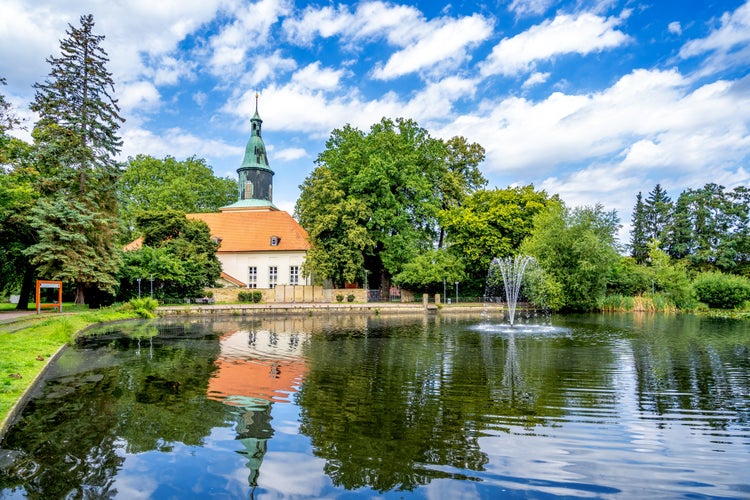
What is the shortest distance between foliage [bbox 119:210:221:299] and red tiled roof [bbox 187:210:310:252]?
302 inches

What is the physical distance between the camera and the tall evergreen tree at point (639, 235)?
6769cm

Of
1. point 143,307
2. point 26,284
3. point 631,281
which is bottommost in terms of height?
point 143,307

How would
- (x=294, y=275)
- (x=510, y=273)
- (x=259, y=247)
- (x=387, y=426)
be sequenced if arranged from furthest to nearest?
(x=259, y=247) < (x=294, y=275) < (x=510, y=273) < (x=387, y=426)

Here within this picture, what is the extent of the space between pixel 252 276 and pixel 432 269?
20225 mm

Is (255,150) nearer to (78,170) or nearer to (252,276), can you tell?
(252,276)

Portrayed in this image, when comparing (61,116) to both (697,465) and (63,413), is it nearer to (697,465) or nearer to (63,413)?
(63,413)

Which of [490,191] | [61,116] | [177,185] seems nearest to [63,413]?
[61,116]

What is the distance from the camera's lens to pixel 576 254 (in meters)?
36.2

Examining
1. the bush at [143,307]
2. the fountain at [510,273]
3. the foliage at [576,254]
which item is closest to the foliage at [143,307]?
the bush at [143,307]

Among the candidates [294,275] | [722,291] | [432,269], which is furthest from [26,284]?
[722,291]

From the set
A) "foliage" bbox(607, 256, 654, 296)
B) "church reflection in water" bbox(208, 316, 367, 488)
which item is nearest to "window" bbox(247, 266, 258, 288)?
"church reflection in water" bbox(208, 316, 367, 488)

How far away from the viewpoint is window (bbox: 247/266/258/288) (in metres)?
50.2

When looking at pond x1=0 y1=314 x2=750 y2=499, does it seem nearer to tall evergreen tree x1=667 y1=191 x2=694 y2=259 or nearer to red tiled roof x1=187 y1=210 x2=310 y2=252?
red tiled roof x1=187 y1=210 x2=310 y2=252

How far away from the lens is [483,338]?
19.4 metres
